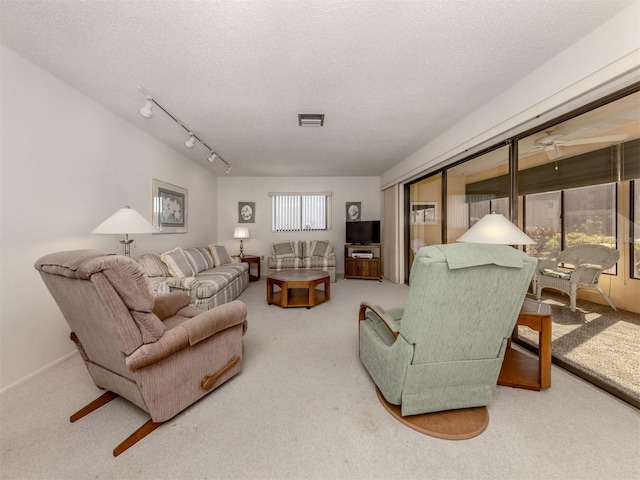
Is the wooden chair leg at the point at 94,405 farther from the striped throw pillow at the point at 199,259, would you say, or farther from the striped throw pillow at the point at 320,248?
the striped throw pillow at the point at 320,248

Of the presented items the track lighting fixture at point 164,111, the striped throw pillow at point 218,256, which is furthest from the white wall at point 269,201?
the track lighting fixture at point 164,111

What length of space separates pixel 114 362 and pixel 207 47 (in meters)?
2.18

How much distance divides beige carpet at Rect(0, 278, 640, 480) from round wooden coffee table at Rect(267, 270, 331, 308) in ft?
5.29

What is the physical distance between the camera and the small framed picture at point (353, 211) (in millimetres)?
6309

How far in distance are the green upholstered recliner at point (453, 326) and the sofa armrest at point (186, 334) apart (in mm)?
1051

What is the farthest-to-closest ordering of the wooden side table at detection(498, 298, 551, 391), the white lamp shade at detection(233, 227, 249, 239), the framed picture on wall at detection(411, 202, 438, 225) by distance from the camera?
the white lamp shade at detection(233, 227, 249, 239) < the framed picture on wall at detection(411, 202, 438, 225) < the wooden side table at detection(498, 298, 551, 391)

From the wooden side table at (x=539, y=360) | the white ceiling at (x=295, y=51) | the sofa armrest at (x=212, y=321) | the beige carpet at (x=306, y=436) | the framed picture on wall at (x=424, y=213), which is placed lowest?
the beige carpet at (x=306, y=436)

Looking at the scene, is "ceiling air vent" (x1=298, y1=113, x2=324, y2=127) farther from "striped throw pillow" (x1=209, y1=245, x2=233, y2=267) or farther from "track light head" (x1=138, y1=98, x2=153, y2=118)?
"striped throw pillow" (x1=209, y1=245, x2=233, y2=267)

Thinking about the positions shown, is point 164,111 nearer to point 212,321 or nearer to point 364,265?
point 212,321

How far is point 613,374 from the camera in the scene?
182 cm

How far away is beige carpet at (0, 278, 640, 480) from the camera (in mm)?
1194

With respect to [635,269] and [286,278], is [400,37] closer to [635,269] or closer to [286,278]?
[635,269]

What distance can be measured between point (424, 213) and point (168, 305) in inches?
166

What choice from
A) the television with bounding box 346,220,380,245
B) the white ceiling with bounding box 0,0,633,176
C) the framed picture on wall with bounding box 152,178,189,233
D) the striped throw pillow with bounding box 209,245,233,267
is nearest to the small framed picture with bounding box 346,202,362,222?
the television with bounding box 346,220,380,245
